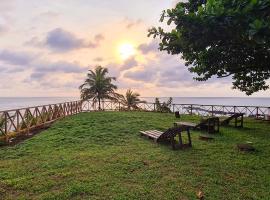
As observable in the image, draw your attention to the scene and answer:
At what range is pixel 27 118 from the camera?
14.0 metres

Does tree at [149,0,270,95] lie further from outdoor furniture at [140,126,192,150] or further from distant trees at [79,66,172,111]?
distant trees at [79,66,172,111]

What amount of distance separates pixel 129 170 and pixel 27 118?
885cm

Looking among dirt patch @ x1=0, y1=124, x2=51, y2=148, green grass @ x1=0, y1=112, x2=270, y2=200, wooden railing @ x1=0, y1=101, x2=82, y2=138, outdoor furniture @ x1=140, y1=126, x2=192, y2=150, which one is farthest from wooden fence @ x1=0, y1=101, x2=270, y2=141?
outdoor furniture @ x1=140, y1=126, x2=192, y2=150

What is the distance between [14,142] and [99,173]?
6563mm

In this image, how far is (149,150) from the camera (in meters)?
9.55

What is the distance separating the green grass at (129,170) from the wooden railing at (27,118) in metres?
1.54

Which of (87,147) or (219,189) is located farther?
(87,147)

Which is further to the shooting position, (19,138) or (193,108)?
(193,108)

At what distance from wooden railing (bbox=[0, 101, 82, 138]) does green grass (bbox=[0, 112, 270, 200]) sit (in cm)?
154

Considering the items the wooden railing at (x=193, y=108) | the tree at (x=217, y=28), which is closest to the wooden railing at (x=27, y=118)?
the tree at (x=217, y=28)

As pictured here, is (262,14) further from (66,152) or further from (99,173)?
(66,152)

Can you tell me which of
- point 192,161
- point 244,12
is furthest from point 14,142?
point 244,12

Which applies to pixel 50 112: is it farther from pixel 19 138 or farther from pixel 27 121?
pixel 19 138

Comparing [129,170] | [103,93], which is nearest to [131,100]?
[103,93]
